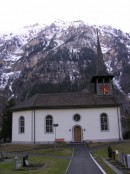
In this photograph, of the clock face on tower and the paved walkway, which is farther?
the clock face on tower

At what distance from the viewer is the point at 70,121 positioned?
168 feet

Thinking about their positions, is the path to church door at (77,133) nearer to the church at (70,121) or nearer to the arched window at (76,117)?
the church at (70,121)

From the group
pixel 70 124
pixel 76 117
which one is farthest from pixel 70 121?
pixel 76 117

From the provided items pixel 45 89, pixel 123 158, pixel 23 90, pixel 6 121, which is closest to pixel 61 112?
pixel 6 121

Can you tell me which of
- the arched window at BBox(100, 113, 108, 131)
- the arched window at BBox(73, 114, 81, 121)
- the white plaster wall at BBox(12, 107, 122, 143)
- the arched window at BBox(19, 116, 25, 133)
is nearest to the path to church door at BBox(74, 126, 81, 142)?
the white plaster wall at BBox(12, 107, 122, 143)

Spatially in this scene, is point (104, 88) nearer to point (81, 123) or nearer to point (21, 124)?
point (81, 123)

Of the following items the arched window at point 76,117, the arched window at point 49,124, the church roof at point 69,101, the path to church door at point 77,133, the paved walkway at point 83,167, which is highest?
the church roof at point 69,101

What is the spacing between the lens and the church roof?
51312 millimetres

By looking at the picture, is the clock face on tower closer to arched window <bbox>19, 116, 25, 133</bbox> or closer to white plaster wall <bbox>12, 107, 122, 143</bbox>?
white plaster wall <bbox>12, 107, 122, 143</bbox>

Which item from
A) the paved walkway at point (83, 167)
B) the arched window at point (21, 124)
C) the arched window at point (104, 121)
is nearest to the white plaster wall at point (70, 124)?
the arched window at point (104, 121)

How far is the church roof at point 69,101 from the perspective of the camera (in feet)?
168

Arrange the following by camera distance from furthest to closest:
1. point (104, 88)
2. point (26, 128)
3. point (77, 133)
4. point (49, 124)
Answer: point (104, 88)
point (26, 128)
point (49, 124)
point (77, 133)

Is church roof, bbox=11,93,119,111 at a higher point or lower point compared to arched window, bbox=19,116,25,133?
higher

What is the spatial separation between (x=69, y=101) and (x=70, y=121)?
3818 millimetres
